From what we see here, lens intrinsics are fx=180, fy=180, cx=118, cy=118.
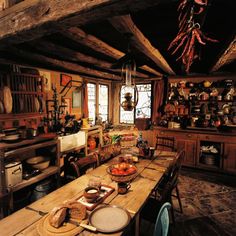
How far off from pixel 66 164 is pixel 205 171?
3238 mm

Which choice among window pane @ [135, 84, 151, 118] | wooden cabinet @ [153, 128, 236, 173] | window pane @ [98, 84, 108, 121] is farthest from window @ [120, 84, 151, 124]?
wooden cabinet @ [153, 128, 236, 173]

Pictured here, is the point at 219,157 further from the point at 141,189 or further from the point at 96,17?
the point at 96,17

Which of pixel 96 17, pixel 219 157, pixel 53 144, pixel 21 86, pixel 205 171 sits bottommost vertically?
pixel 205 171

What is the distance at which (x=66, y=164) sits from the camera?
3252 mm

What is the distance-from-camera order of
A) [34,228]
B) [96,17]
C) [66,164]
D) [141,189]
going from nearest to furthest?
1. [96,17]
2. [34,228]
3. [141,189]
4. [66,164]

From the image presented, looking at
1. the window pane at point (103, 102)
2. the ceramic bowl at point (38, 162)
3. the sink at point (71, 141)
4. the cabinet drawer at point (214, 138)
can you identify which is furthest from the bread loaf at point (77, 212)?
the window pane at point (103, 102)

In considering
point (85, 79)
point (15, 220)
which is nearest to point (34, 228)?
point (15, 220)

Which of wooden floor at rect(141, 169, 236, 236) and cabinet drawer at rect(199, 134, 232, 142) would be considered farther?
cabinet drawer at rect(199, 134, 232, 142)

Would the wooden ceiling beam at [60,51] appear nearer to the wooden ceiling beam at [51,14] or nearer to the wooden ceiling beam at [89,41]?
the wooden ceiling beam at [89,41]

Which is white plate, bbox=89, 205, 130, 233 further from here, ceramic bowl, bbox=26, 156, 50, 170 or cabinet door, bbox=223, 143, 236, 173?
cabinet door, bbox=223, 143, 236, 173

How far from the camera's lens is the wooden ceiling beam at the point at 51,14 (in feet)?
3.37

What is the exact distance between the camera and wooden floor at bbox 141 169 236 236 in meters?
2.40

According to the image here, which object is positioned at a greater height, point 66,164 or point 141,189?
point 141,189

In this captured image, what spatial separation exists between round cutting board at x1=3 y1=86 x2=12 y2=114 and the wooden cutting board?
186cm
